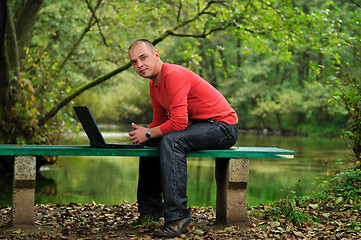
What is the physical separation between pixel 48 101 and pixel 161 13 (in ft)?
11.6

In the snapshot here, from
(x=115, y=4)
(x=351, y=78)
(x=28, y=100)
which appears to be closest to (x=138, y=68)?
(x=351, y=78)

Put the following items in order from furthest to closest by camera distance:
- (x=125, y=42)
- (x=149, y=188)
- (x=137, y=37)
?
(x=137, y=37) < (x=125, y=42) < (x=149, y=188)

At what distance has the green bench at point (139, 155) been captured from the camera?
4.28 metres

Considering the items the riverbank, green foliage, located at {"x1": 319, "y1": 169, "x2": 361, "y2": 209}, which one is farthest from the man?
green foliage, located at {"x1": 319, "y1": 169, "x2": 361, "y2": 209}

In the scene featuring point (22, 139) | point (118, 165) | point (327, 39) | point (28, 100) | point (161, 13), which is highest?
point (161, 13)

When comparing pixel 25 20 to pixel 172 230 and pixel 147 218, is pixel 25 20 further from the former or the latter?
pixel 172 230

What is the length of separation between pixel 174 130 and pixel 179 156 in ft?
0.80

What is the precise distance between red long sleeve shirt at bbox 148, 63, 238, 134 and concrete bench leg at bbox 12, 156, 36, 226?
1.32 metres

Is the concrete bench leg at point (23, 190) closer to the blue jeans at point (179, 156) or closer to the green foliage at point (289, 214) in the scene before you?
the blue jeans at point (179, 156)

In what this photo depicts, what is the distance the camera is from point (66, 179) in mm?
12680

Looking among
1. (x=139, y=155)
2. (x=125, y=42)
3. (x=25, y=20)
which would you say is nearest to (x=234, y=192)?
(x=139, y=155)

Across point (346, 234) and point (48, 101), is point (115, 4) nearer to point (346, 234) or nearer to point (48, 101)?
point (48, 101)

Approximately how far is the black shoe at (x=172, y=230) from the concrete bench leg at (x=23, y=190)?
1277mm

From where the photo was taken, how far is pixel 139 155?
4.25m
